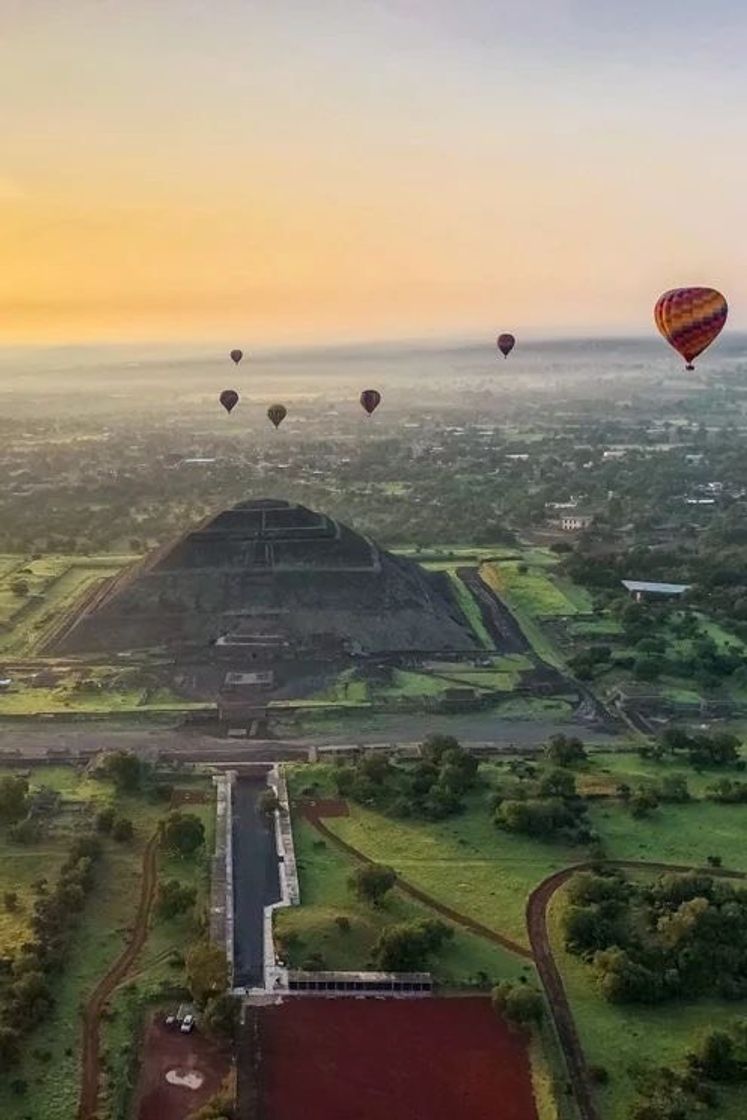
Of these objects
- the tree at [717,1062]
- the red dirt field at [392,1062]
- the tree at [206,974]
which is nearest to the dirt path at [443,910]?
the red dirt field at [392,1062]

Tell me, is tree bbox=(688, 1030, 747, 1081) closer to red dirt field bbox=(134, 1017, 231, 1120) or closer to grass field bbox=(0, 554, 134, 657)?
red dirt field bbox=(134, 1017, 231, 1120)

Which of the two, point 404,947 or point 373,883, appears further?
point 373,883

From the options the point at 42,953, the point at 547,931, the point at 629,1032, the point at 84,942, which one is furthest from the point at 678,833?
the point at 42,953

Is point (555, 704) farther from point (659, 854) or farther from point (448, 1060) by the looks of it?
point (448, 1060)

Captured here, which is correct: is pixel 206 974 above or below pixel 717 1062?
above

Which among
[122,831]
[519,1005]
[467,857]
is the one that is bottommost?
[467,857]

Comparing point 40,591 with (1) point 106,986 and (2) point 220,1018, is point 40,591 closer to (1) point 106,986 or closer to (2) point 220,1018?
(1) point 106,986

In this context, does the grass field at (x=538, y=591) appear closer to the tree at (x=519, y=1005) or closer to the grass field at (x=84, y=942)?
the grass field at (x=84, y=942)
